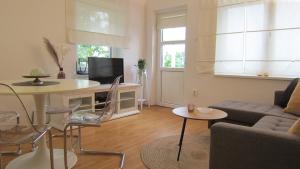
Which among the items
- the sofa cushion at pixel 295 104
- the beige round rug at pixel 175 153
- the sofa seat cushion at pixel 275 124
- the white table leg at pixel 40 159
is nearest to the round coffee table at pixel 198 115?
the beige round rug at pixel 175 153

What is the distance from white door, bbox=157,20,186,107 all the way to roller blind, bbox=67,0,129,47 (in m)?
0.99

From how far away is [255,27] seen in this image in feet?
11.6

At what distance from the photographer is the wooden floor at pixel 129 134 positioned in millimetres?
2249

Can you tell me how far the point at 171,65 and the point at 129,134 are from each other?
233 centimetres

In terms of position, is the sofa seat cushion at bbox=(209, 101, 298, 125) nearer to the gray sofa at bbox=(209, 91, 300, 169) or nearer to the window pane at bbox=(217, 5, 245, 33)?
the gray sofa at bbox=(209, 91, 300, 169)

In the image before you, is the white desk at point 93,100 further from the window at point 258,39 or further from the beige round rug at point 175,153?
the window at point 258,39

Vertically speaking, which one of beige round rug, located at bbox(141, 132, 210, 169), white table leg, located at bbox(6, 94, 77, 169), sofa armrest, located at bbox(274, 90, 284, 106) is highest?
sofa armrest, located at bbox(274, 90, 284, 106)

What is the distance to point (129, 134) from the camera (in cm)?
311

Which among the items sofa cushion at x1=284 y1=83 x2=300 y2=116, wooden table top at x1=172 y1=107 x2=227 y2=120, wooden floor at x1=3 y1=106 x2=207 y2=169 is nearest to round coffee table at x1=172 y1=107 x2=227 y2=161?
wooden table top at x1=172 y1=107 x2=227 y2=120

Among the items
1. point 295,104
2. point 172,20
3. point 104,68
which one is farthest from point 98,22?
point 295,104

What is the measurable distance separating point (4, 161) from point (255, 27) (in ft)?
12.8

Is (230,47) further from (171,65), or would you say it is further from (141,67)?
(141,67)

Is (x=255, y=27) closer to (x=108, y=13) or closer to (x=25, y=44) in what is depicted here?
(x=108, y=13)

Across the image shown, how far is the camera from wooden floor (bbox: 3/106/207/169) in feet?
7.38
